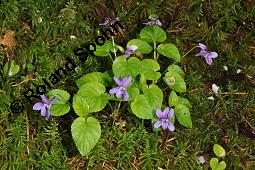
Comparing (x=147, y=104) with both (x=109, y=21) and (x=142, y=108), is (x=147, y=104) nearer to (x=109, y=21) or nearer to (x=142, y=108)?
(x=142, y=108)

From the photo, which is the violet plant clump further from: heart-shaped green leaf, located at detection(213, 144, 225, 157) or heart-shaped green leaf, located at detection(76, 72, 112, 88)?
heart-shaped green leaf, located at detection(213, 144, 225, 157)

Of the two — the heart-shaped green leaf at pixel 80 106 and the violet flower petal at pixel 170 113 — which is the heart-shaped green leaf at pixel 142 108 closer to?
the violet flower petal at pixel 170 113

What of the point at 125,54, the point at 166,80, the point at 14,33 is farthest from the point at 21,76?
the point at 166,80

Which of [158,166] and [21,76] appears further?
[21,76]

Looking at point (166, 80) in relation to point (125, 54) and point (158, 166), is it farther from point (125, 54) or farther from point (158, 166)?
point (158, 166)

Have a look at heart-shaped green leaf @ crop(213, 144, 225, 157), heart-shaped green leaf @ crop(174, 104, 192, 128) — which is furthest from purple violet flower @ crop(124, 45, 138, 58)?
heart-shaped green leaf @ crop(213, 144, 225, 157)

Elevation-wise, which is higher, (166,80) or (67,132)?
(166,80)

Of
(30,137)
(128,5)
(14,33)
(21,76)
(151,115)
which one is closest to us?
(151,115)
